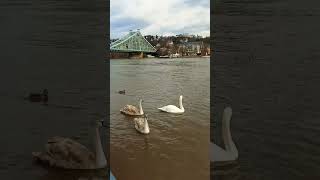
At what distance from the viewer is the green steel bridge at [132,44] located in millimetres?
1611

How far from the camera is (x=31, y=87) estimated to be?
1342mm

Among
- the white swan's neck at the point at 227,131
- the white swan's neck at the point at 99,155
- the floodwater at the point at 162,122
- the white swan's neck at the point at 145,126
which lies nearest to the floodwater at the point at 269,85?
the white swan's neck at the point at 227,131

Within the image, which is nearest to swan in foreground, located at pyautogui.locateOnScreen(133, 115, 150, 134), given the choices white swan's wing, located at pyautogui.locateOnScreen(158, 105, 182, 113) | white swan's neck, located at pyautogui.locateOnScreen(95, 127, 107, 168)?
white swan's wing, located at pyautogui.locateOnScreen(158, 105, 182, 113)

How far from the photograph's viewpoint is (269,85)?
146 cm

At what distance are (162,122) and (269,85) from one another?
576mm

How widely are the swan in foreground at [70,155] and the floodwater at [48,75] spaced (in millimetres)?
25

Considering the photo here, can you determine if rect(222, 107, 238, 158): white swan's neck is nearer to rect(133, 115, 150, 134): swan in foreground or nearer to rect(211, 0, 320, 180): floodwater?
rect(211, 0, 320, 180): floodwater

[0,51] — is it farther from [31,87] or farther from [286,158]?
[286,158]

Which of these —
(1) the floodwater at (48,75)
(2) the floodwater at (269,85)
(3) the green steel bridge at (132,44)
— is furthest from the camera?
(3) the green steel bridge at (132,44)

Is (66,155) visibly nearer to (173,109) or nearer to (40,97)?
(40,97)

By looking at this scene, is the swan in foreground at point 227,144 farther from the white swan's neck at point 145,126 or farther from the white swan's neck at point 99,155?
the white swan's neck at point 99,155

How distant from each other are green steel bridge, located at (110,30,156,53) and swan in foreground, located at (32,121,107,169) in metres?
0.42

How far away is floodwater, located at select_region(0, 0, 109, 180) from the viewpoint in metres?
1.32

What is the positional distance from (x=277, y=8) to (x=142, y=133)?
877 millimetres
